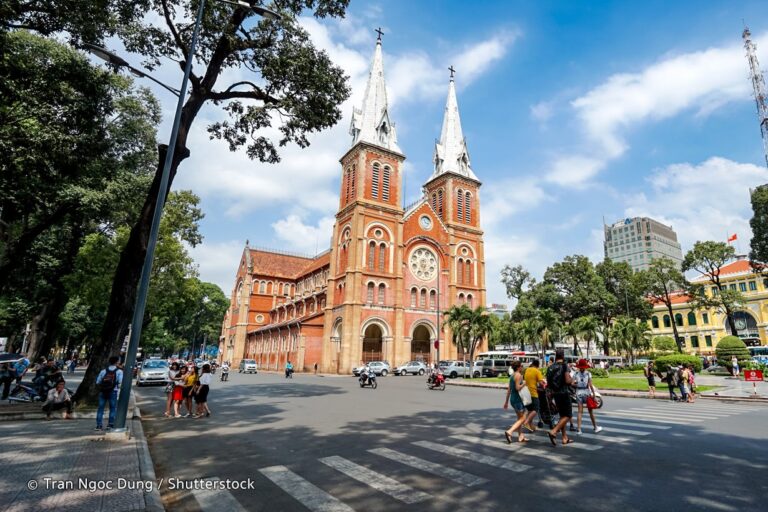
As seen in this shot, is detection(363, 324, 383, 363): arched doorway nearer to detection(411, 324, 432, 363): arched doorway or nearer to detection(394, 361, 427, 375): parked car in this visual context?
detection(394, 361, 427, 375): parked car

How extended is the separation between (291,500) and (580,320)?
40.3m

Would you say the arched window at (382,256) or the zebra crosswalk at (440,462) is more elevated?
the arched window at (382,256)

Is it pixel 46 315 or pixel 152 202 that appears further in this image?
pixel 46 315

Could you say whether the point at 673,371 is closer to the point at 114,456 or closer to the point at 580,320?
the point at 114,456

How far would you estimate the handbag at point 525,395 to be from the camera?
27.2 feet

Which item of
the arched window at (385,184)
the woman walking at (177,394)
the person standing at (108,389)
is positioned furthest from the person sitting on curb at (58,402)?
the arched window at (385,184)

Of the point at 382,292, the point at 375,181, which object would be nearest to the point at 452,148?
the point at 375,181

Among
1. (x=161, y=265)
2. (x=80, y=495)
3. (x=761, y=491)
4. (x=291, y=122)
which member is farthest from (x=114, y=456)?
(x=161, y=265)

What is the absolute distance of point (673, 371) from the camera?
1667 cm

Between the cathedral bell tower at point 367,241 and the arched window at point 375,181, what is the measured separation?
0.11m

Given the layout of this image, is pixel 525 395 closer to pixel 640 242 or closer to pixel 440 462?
pixel 440 462

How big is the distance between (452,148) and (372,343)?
2626 cm

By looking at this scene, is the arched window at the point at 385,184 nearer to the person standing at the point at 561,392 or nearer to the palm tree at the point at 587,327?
the palm tree at the point at 587,327

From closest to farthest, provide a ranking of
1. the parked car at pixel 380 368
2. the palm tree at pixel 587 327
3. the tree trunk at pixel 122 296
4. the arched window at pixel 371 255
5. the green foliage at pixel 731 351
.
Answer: the tree trunk at pixel 122 296, the green foliage at pixel 731 351, the parked car at pixel 380 368, the palm tree at pixel 587 327, the arched window at pixel 371 255
